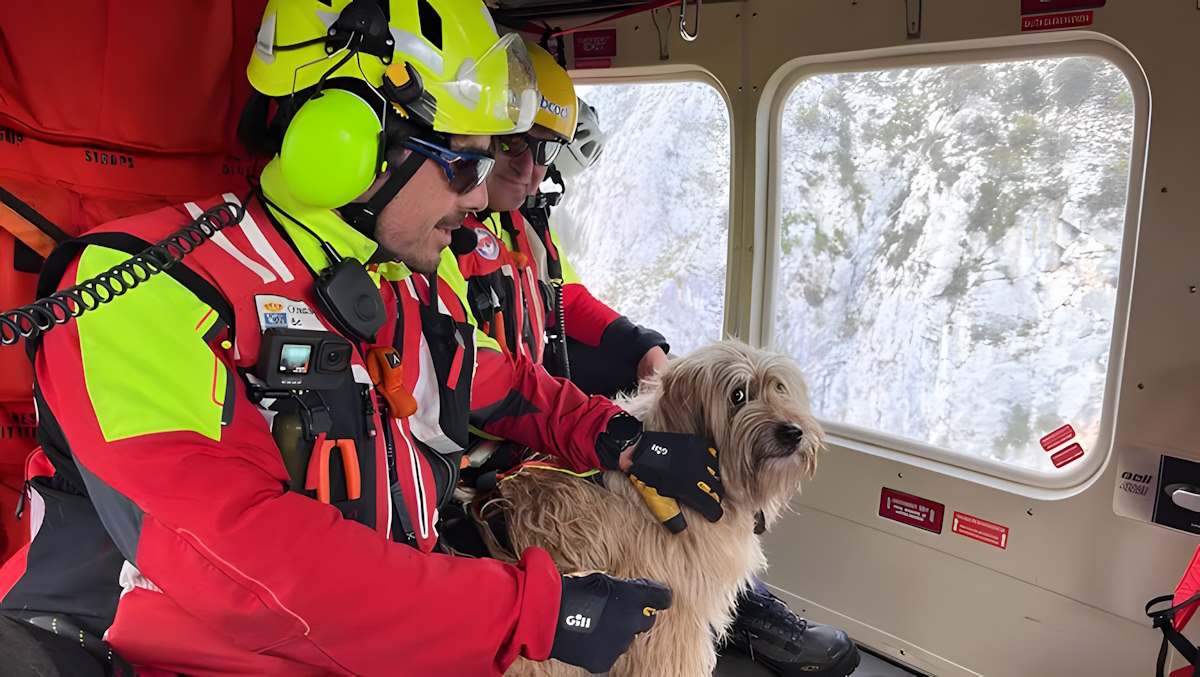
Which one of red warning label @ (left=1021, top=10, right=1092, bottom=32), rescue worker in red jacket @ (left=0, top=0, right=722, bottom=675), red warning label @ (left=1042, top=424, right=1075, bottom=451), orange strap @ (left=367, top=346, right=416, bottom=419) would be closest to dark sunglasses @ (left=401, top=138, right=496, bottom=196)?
rescue worker in red jacket @ (left=0, top=0, right=722, bottom=675)

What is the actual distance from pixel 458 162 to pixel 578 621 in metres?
1.02

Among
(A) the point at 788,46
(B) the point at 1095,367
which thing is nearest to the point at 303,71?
(A) the point at 788,46

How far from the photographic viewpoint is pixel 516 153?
9.25 ft

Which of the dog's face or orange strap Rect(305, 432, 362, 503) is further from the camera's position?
the dog's face

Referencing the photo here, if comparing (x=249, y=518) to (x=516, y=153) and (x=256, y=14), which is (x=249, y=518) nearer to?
(x=256, y=14)

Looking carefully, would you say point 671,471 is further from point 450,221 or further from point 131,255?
point 131,255

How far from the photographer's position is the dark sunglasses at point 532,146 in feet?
8.93

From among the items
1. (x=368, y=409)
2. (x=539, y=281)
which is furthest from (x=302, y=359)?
(x=539, y=281)

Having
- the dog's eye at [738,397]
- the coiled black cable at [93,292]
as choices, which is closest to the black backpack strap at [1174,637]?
the dog's eye at [738,397]

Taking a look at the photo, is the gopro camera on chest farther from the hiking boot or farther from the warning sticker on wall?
the warning sticker on wall

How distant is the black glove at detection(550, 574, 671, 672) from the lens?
1690 millimetres

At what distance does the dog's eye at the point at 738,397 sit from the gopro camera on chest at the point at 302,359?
4.31 feet

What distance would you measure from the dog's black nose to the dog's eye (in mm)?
156

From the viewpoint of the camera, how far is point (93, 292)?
50.5 inches
